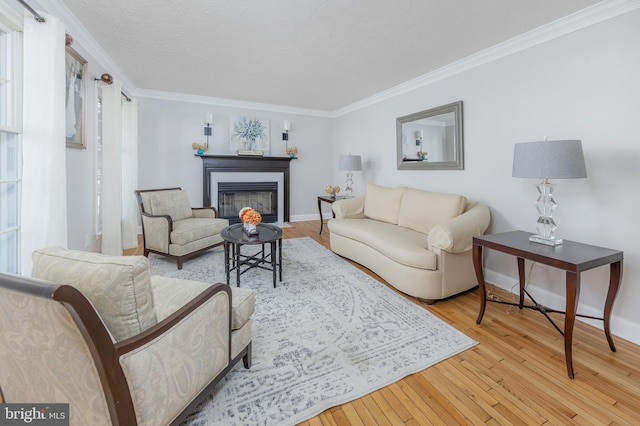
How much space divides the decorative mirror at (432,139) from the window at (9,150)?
3.96 meters

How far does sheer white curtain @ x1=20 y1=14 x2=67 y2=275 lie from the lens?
1948 mm

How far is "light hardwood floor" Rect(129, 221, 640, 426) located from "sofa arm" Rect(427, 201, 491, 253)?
26.3 inches

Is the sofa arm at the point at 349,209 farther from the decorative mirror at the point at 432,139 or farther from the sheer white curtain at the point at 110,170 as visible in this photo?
the sheer white curtain at the point at 110,170

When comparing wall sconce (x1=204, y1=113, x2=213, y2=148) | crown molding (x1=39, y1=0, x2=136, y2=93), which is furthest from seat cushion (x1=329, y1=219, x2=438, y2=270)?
crown molding (x1=39, y1=0, x2=136, y2=93)

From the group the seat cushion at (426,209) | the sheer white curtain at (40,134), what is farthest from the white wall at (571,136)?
the sheer white curtain at (40,134)

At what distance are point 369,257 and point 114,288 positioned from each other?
104 inches

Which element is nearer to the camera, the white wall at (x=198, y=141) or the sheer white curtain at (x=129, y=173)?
the sheer white curtain at (x=129, y=173)

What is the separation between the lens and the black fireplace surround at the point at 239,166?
5273mm

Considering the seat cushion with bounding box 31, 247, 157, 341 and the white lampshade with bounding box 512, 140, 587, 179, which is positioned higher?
the white lampshade with bounding box 512, 140, 587, 179

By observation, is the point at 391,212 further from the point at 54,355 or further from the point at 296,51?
the point at 54,355

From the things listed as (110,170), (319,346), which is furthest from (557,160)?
(110,170)

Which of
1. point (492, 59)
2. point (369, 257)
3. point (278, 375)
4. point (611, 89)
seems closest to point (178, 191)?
Result: point (369, 257)

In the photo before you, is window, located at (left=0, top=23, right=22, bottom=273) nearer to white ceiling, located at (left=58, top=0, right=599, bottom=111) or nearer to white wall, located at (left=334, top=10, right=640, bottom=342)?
white ceiling, located at (left=58, top=0, right=599, bottom=111)

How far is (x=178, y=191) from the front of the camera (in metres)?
4.07
